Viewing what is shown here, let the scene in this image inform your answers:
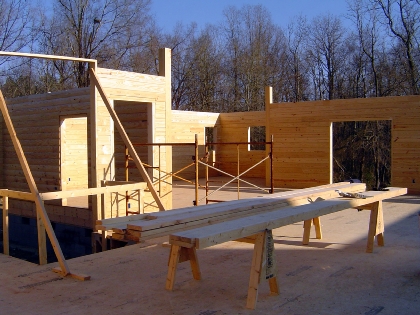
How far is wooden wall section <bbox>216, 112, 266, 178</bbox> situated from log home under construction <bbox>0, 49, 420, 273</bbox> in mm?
61

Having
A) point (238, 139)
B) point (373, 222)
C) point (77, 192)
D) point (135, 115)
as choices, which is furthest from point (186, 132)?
point (373, 222)

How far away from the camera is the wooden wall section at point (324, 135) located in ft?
39.7

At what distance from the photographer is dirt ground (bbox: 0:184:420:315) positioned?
3879 mm

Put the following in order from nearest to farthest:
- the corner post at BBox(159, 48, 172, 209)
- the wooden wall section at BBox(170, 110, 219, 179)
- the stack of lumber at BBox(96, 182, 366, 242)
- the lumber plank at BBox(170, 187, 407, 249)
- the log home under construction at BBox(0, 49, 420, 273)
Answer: the lumber plank at BBox(170, 187, 407, 249) → the stack of lumber at BBox(96, 182, 366, 242) → the log home under construction at BBox(0, 49, 420, 273) → the corner post at BBox(159, 48, 172, 209) → the wooden wall section at BBox(170, 110, 219, 179)

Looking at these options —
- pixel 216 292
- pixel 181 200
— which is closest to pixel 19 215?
pixel 181 200

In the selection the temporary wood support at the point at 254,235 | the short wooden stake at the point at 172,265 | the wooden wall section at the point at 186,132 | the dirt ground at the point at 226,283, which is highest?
the wooden wall section at the point at 186,132

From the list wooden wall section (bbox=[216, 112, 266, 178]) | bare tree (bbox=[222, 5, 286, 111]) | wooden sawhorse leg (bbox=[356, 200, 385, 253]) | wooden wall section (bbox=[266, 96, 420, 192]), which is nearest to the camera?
wooden sawhorse leg (bbox=[356, 200, 385, 253])

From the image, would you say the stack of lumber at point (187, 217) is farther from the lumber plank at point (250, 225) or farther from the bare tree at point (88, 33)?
the bare tree at point (88, 33)

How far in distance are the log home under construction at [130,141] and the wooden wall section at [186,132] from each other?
0.04 m

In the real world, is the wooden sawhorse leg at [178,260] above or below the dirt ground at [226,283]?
above

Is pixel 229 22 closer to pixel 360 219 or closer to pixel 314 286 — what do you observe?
pixel 360 219

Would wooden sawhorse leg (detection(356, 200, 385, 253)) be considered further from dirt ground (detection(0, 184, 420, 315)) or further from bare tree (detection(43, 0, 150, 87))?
bare tree (detection(43, 0, 150, 87))

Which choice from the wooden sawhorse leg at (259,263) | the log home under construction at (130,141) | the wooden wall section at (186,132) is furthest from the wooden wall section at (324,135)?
the wooden sawhorse leg at (259,263)

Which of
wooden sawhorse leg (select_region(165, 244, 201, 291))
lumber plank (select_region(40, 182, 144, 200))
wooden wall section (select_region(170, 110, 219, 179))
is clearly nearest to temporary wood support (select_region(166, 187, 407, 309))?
wooden sawhorse leg (select_region(165, 244, 201, 291))
